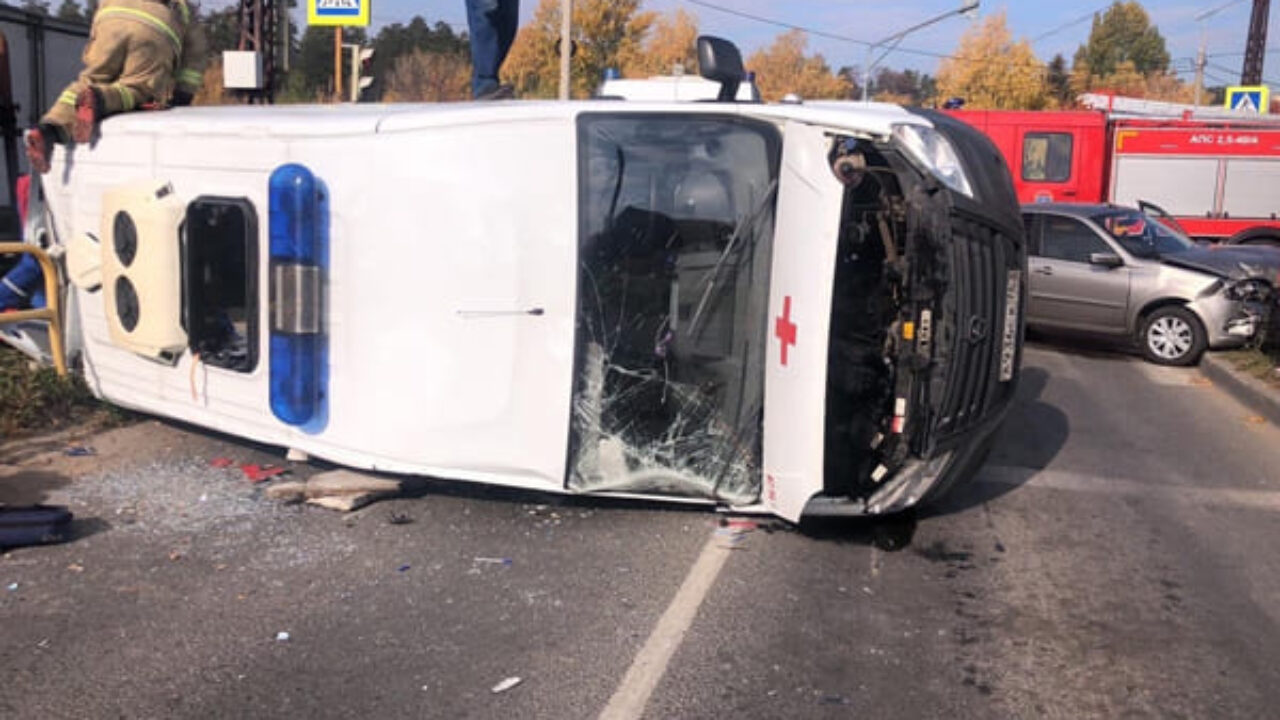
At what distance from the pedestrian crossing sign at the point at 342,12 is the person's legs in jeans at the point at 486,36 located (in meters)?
5.17

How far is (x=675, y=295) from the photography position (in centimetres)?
510

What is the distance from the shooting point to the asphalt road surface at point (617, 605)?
3.79m

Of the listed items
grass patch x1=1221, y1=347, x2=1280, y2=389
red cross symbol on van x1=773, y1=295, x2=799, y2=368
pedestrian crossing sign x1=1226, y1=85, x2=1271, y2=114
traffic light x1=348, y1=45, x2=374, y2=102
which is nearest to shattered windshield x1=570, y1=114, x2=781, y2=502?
red cross symbol on van x1=773, y1=295, x2=799, y2=368

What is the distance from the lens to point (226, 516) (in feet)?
18.1

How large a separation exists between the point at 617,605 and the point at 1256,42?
49824mm

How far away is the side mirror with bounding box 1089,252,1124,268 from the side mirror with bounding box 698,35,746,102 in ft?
24.0

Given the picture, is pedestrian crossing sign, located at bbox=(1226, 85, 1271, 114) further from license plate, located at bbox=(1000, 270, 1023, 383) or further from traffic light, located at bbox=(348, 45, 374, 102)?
license plate, located at bbox=(1000, 270, 1023, 383)

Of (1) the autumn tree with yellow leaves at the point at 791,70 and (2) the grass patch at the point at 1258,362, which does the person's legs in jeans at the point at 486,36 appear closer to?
(2) the grass patch at the point at 1258,362

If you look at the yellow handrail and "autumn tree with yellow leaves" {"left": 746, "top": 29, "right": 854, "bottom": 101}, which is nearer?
the yellow handrail

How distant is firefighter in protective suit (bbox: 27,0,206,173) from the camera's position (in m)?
6.57

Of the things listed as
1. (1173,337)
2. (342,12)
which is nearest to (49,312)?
(342,12)

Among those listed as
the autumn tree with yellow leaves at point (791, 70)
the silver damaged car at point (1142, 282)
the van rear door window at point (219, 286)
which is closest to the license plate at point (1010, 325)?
the van rear door window at point (219, 286)

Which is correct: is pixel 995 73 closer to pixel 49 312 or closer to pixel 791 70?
pixel 791 70

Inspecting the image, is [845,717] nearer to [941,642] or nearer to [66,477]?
[941,642]
